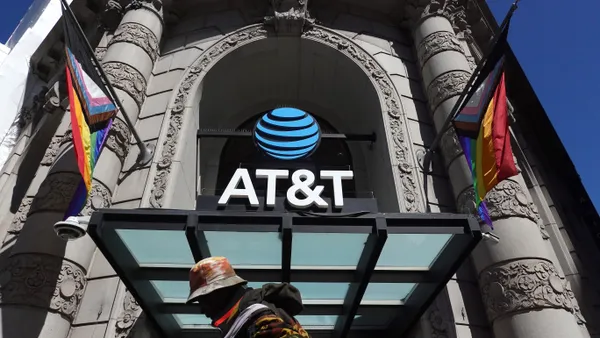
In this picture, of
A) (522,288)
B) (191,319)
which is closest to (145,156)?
(191,319)

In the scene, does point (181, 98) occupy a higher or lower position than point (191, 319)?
higher

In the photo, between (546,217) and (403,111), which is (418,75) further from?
(546,217)

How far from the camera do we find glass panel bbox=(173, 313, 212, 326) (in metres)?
6.86

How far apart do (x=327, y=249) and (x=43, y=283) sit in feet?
14.2

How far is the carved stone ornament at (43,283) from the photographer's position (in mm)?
6477

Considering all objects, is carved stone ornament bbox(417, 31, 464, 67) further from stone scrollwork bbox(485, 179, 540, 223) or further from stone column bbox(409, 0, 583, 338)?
stone scrollwork bbox(485, 179, 540, 223)

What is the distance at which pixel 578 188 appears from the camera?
12172mm

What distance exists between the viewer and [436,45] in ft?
33.2

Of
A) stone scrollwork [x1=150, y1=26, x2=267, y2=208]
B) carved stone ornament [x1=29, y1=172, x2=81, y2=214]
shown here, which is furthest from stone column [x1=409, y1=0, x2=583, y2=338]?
carved stone ornament [x1=29, y1=172, x2=81, y2=214]

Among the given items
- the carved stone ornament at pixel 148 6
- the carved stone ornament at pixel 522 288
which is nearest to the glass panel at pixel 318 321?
the carved stone ornament at pixel 522 288

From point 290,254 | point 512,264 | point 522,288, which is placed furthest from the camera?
point 512,264

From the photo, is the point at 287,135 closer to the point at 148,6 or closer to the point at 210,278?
the point at 148,6

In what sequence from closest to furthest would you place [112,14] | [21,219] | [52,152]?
[21,219] → [52,152] → [112,14]

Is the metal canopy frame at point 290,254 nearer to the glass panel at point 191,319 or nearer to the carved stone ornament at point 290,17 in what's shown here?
the glass panel at point 191,319
